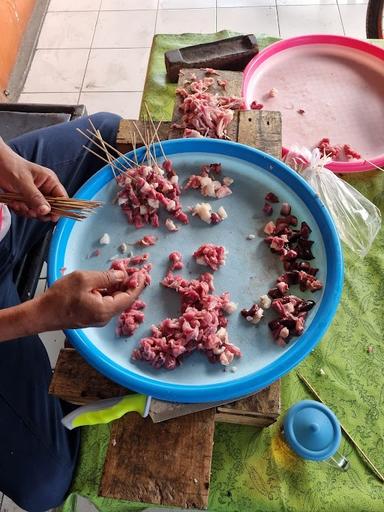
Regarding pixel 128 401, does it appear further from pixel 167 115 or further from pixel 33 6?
pixel 33 6

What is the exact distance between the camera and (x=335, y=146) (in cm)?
141

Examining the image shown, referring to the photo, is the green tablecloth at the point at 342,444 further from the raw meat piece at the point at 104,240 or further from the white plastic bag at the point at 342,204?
the raw meat piece at the point at 104,240

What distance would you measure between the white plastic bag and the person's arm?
70 centimetres

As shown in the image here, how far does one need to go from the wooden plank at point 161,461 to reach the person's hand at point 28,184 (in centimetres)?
56

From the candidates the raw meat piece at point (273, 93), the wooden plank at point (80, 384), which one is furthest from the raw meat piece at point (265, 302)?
the raw meat piece at point (273, 93)

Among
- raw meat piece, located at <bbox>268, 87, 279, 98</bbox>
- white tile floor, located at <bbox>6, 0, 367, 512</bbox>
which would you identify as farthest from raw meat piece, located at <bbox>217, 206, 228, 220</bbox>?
white tile floor, located at <bbox>6, 0, 367, 512</bbox>

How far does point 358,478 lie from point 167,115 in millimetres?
1332

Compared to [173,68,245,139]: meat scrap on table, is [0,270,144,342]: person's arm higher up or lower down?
lower down

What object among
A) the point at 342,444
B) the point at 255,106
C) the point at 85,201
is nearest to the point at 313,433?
the point at 342,444

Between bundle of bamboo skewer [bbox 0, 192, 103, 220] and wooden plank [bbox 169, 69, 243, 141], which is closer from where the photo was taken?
bundle of bamboo skewer [bbox 0, 192, 103, 220]

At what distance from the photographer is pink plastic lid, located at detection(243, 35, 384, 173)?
1438mm

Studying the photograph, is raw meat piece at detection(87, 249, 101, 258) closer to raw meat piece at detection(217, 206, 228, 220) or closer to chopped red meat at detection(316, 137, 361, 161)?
raw meat piece at detection(217, 206, 228, 220)

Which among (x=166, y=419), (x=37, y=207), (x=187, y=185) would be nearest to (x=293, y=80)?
(x=187, y=185)

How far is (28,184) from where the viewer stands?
112cm
